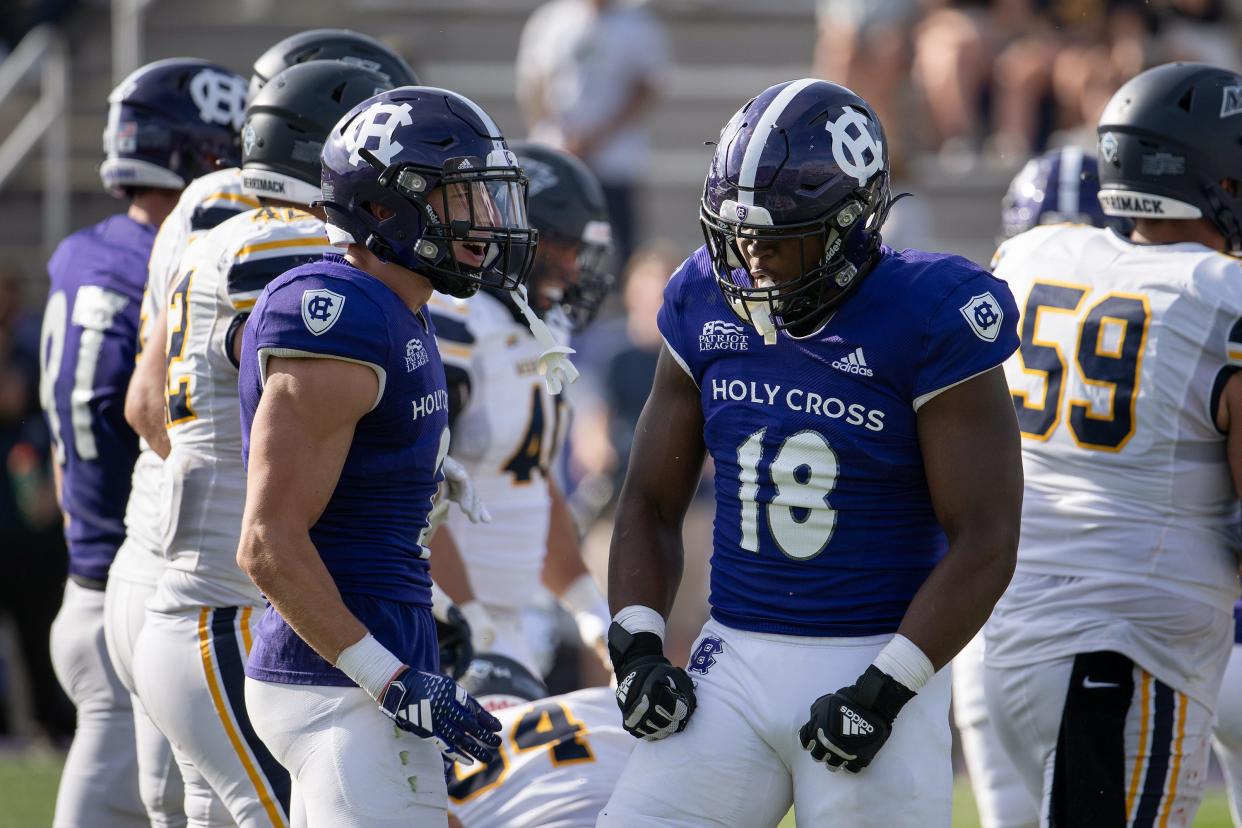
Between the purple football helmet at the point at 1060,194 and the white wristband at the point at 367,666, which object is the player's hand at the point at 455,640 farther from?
the purple football helmet at the point at 1060,194

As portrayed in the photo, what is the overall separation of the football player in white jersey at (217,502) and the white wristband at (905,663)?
1437mm

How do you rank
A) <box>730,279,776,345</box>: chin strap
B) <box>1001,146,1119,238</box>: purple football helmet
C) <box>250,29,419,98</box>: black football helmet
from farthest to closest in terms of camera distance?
<box>1001,146,1119,238</box>: purple football helmet < <box>250,29,419,98</box>: black football helmet < <box>730,279,776,345</box>: chin strap

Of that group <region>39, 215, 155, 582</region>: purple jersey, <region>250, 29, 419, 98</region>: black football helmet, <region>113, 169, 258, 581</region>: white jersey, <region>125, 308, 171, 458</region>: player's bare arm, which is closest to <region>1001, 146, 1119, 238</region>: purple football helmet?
<region>250, 29, 419, 98</region>: black football helmet

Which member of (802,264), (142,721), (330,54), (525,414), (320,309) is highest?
(330,54)

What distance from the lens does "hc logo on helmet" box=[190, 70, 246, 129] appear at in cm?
502

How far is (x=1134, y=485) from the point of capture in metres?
4.15

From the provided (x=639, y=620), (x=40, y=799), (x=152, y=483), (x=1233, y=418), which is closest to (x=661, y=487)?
(x=639, y=620)

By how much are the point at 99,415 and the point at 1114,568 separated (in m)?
2.81

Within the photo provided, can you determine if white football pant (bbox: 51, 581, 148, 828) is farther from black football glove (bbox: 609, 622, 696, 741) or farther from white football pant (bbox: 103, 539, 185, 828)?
black football glove (bbox: 609, 622, 696, 741)

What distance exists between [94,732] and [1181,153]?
3.33 meters

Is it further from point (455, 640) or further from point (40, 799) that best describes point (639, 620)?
point (40, 799)

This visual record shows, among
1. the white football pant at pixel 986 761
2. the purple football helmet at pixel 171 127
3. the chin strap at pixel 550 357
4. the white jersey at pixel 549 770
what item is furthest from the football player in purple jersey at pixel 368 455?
the white football pant at pixel 986 761

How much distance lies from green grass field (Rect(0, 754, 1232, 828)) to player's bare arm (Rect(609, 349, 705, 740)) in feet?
11.2

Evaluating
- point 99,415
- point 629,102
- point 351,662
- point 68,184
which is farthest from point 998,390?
point 68,184
